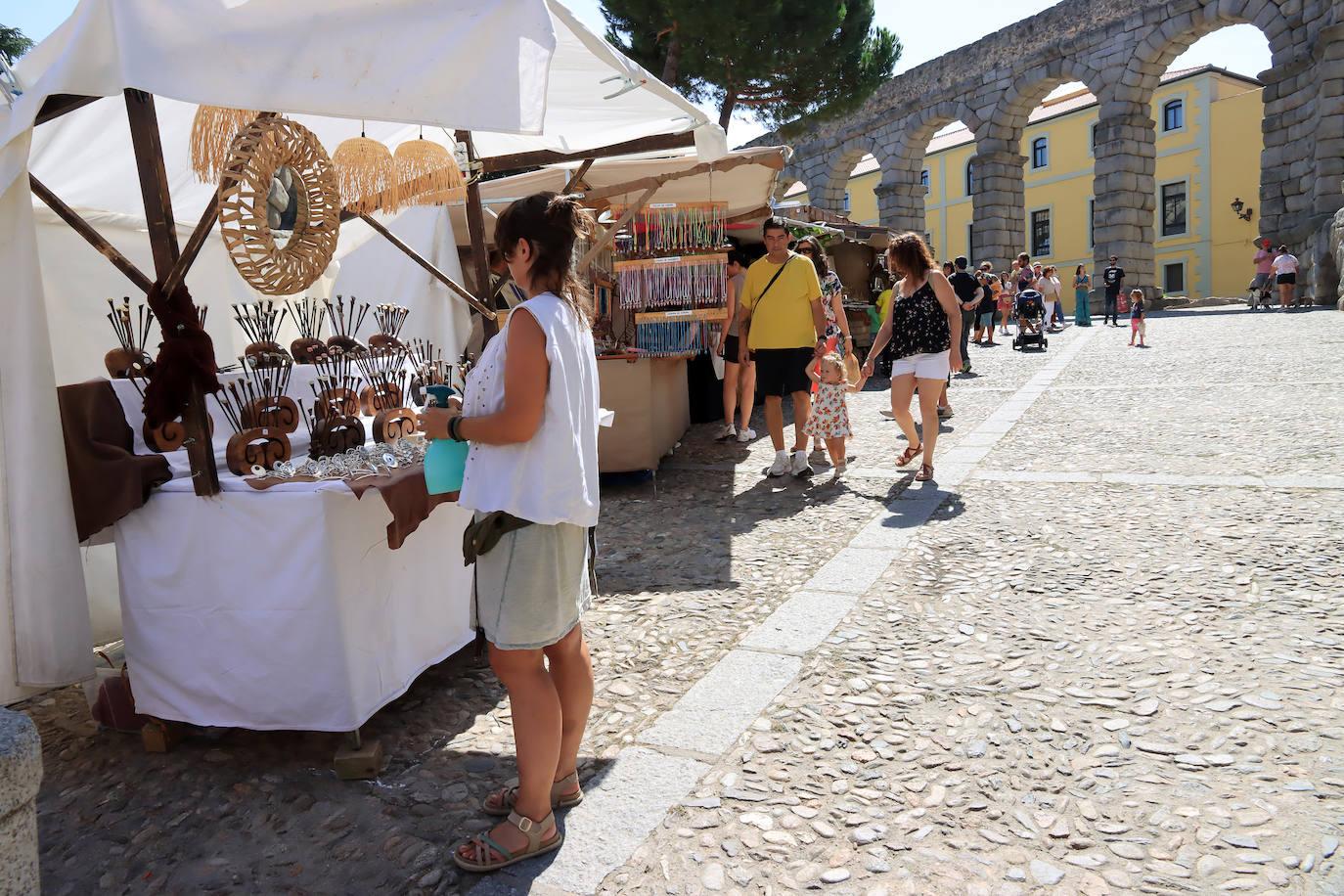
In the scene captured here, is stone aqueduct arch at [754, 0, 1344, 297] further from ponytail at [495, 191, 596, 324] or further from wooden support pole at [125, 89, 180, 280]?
wooden support pole at [125, 89, 180, 280]

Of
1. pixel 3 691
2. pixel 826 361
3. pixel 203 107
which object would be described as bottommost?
pixel 3 691

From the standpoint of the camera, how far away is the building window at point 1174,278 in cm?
3228

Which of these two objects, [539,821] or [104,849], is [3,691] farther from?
[539,821]

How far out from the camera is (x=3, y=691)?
267cm

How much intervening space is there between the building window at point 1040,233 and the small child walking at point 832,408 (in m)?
33.3

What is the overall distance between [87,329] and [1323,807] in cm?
503

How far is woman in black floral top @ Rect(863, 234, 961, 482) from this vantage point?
5.95 meters

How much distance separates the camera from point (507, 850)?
219 centimetres

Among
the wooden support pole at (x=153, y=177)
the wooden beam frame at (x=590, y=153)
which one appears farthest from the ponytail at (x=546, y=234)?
the wooden beam frame at (x=590, y=153)

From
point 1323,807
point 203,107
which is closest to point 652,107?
point 203,107

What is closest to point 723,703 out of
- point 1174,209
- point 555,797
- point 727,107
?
point 555,797

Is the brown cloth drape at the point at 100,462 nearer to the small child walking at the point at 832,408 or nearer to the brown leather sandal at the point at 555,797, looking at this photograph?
the brown leather sandal at the point at 555,797

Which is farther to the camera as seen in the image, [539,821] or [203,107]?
[203,107]

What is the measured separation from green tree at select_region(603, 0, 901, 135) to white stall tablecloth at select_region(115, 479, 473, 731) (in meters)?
15.1
